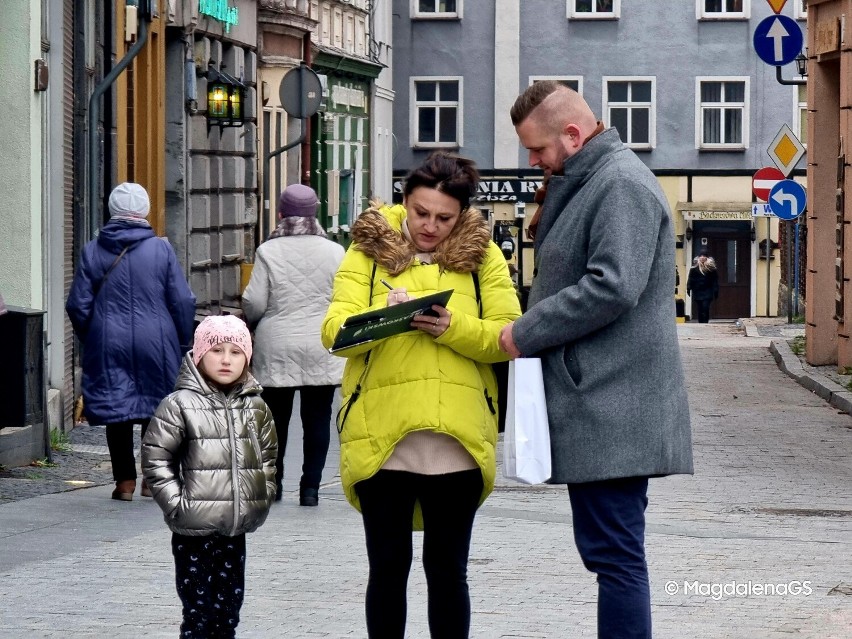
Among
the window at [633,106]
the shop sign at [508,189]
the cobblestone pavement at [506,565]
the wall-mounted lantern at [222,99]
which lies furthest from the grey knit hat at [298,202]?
the window at [633,106]

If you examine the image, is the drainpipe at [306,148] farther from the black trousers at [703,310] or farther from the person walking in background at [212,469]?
the person walking in background at [212,469]

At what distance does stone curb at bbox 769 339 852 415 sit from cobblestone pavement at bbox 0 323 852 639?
5.14 meters

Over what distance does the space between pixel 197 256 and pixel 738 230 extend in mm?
31899

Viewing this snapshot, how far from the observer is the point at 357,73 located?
40.8 meters

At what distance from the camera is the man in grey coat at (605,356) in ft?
17.3

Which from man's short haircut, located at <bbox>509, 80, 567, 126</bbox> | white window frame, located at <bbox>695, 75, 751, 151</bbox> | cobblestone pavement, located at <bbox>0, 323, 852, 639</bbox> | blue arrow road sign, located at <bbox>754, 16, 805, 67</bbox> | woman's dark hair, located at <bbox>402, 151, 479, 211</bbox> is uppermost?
white window frame, located at <bbox>695, 75, 751, 151</bbox>

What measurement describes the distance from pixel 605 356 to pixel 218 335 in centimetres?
141

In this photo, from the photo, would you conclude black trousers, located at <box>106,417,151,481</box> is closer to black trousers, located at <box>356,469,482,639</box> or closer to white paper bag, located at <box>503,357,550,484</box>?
black trousers, located at <box>356,469,482,639</box>

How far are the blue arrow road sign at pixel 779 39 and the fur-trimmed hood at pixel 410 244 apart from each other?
743 inches

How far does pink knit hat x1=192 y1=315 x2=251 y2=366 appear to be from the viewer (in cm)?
607

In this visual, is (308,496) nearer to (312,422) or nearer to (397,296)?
(312,422)

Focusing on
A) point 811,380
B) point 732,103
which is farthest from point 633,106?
point 811,380

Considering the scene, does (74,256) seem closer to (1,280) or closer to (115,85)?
(1,280)

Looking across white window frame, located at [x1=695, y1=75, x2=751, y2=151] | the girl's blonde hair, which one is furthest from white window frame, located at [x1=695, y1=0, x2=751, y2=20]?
the girl's blonde hair
